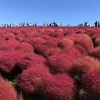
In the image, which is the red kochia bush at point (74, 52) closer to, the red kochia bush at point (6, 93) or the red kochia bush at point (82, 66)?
the red kochia bush at point (82, 66)

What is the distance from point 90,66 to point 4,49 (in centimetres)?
646

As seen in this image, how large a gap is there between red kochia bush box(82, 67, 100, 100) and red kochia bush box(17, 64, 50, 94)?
1.18 meters

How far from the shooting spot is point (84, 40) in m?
16.0

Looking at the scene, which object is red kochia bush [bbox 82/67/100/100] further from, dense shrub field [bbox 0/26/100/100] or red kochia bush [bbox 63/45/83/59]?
red kochia bush [bbox 63/45/83/59]

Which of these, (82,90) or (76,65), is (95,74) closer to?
(82,90)

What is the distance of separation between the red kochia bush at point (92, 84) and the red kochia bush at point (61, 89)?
1.00ft

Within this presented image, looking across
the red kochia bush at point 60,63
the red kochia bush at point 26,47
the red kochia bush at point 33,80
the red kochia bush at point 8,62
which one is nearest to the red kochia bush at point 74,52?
the red kochia bush at point 60,63

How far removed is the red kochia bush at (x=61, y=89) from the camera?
26.9 ft

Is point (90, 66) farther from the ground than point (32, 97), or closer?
farther from the ground

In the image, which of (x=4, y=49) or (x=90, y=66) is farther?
(x=4, y=49)

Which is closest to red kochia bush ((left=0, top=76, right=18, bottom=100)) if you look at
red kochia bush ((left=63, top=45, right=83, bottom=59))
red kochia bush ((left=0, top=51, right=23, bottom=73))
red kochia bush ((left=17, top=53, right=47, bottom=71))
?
red kochia bush ((left=17, top=53, right=47, bottom=71))

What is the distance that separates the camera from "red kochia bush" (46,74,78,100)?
820 cm

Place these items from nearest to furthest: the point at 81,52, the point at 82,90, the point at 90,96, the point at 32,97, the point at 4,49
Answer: the point at 90,96, the point at 82,90, the point at 32,97, the point at 81,52, the point at 4,49

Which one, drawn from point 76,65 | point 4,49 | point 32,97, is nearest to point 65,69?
point 76,65
